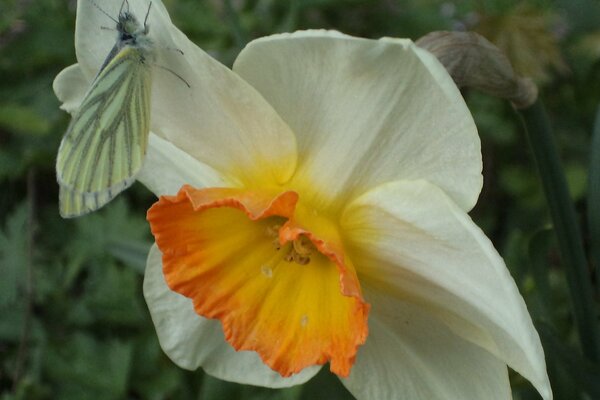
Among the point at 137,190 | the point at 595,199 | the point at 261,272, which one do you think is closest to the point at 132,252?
the point at 261,272

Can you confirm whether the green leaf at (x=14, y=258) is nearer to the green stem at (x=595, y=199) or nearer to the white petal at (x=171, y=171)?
the white petal at (x=171, y=171)

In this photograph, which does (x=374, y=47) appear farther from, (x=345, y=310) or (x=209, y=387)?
(x=209, y=387)

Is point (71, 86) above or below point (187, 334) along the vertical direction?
above

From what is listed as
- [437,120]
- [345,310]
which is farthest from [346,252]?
[437,120]

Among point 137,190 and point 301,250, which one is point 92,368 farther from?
point 301,250

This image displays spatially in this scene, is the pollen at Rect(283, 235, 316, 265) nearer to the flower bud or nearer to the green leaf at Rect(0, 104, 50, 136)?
the flower bud

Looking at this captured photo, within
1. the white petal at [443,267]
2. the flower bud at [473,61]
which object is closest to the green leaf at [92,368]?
the white petal at [443,267]
